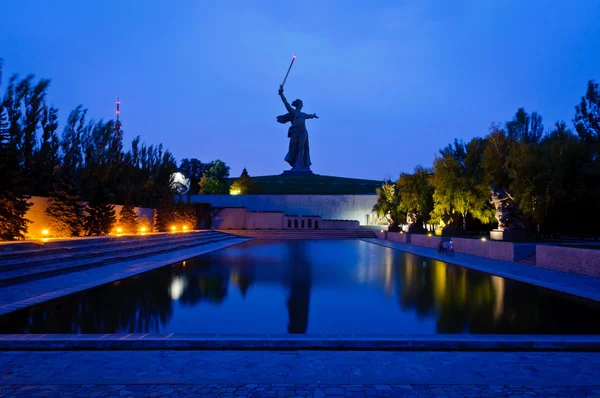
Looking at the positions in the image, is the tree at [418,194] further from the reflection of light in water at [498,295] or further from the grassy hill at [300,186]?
the grassy hill at [300,186]

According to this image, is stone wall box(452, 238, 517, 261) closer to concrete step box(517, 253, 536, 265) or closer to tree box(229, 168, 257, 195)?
concrete step box(517, 253, 536, 265)

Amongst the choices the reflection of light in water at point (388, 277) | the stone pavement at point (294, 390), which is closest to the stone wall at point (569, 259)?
the reflection of light in water at point (388, 277)

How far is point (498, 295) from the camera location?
8062 mm

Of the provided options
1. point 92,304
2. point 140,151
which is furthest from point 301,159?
point 92,304

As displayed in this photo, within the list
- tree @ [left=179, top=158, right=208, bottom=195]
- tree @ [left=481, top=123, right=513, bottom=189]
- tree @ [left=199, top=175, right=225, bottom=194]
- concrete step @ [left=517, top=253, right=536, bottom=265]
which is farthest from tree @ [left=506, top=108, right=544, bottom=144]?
tree @ [left=179, top=158, right=208, bottom=195]

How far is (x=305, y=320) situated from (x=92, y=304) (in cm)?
342

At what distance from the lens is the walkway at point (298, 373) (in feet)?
11.5

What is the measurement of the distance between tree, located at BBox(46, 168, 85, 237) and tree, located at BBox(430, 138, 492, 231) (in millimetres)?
→ 16883

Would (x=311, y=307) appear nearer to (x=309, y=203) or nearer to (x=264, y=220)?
(x=264, y=220)

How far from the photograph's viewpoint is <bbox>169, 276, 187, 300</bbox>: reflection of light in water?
777cm

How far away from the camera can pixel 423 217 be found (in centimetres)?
2812

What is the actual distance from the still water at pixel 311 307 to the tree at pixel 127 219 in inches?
491

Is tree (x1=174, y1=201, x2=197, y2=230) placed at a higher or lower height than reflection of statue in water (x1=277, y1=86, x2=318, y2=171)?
lower

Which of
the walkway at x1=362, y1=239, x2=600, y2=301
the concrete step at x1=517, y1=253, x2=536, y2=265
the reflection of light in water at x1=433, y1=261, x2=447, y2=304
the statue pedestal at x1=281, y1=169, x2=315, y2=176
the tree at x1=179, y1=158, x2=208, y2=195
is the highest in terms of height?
the tree at x1=179, y1=158, x2=208, y2=195
